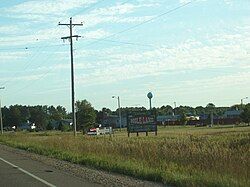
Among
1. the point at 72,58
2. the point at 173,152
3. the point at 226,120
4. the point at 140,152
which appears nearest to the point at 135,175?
the point at 173,152

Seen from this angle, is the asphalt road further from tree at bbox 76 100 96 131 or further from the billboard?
tree at bbox 76 100 96 131

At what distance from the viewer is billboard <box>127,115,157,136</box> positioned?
5925cm

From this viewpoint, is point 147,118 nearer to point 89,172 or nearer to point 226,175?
point 89,172

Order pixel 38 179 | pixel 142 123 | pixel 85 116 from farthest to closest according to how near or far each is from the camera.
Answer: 1. pixel 85 116
2. pixel 142 123
3. pixel 38 179

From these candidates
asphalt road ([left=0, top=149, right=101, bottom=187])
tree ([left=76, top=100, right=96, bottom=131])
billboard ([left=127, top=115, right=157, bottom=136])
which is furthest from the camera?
tree ([left=76, top=100, right=96, bottom=131])

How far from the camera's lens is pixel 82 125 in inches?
4306

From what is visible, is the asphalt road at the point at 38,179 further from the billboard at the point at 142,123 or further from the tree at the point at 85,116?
the tree at the point at 85,116

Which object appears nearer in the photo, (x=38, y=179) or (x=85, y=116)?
(x=38, y=179)

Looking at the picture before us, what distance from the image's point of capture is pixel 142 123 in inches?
2339

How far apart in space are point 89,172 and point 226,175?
648 centimetres

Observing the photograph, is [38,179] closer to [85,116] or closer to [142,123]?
[142,123]

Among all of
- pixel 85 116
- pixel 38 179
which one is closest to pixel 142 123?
pixel 38 179

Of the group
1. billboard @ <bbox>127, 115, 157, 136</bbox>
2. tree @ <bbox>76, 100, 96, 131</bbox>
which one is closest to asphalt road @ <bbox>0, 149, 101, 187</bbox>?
billboard @ <bbox>127, 115, 157, 136</bbox>

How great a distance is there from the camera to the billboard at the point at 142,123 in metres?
59.2
